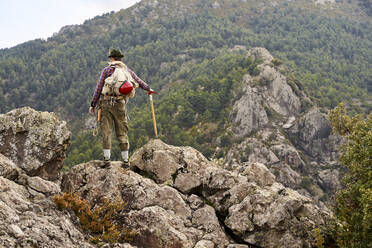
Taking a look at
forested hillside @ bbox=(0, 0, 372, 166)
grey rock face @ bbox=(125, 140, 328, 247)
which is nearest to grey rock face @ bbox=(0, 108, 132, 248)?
grey rock face @ bbox=(125, 140, 328, 247)

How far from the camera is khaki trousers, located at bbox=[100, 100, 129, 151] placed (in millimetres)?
A: 10092

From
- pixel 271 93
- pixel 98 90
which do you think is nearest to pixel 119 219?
pixel 98 90

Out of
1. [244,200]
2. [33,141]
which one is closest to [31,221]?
[33,141]

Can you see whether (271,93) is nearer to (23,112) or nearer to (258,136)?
(258,136)

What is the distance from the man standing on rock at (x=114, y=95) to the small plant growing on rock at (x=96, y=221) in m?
2.28

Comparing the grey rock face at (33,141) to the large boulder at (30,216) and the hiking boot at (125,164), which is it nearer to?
the large boulder at (30,216)

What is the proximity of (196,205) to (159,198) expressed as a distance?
1.25 m

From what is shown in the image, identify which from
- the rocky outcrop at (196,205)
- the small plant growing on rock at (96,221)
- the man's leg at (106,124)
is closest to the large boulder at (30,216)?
the small plant growing on rock at (96,221)

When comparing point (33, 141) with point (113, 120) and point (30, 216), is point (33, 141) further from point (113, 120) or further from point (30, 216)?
point (30, 216)

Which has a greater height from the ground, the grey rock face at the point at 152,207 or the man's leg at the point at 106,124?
the man's leg at the point at 106,124

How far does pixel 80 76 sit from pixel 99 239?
203 m

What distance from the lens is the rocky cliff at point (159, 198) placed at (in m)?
7.52

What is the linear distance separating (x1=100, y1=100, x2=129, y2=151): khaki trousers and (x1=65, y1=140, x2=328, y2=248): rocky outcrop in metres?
0.92

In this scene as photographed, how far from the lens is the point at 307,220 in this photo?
9.38 metres
